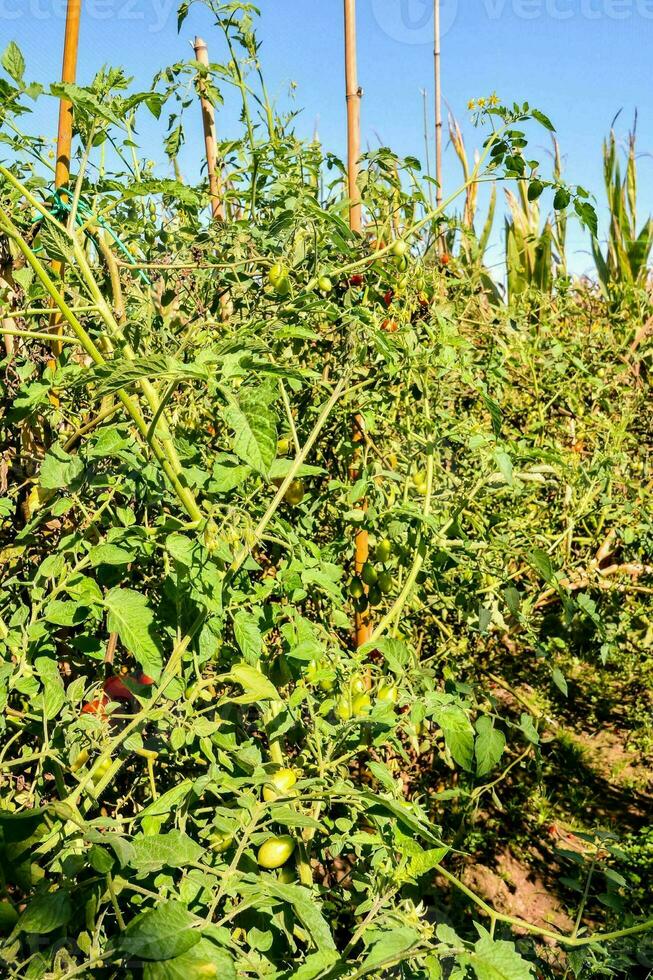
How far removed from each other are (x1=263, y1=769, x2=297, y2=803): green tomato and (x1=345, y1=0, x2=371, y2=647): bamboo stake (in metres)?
0.44

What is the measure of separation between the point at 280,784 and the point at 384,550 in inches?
18.0

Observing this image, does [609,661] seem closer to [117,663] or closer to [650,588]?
[650,588]

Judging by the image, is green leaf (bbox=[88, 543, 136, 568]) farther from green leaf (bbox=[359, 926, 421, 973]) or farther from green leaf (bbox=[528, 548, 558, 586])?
green leaf (bbox=[528, 548, 558, 586])

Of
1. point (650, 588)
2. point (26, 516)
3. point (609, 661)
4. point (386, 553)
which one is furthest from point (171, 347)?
point (609, 661)

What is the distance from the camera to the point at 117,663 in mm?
1365

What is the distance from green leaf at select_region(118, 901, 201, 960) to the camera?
540mm

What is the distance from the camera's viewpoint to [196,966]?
1.82 ft

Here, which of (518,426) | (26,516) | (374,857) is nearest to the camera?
(374,857)

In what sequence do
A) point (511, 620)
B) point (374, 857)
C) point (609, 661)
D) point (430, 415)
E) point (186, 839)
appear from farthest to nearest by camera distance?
point (609, 661) < point (511, 620) < point (430, 415) < point (374, 857) < point (186, 839)

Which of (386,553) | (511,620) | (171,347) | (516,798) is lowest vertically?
(516,798)

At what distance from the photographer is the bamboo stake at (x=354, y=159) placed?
56.5 inches

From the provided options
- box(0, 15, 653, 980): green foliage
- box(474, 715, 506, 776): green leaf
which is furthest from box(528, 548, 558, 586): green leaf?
box(474, 715, 506, 776): green leaf

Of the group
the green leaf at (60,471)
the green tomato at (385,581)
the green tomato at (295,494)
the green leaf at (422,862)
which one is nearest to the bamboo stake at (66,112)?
the green leaf at (60,471)

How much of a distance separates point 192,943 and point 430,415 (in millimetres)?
1035
